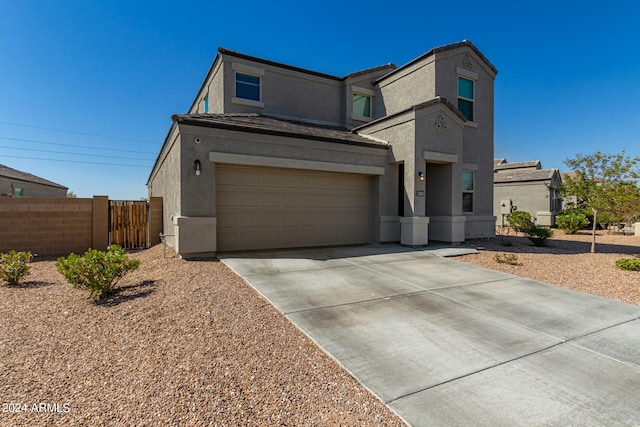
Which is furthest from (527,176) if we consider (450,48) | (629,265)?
(629,265)

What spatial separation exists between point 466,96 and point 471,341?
1253 cm

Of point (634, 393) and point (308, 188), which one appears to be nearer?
point (634, 393)

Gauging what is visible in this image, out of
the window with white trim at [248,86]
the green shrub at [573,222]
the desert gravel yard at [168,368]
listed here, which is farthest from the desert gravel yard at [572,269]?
the window with white trim at [248,86]

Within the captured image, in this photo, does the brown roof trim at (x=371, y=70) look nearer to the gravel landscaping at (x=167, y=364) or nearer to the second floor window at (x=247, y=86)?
the second floor window at (x=247, y=86)

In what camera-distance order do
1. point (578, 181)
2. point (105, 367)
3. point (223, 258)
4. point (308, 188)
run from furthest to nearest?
point (578, 181), point (308, 188), point (223, 258), point (105, 367)

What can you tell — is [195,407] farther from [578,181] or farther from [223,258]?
[578,181]

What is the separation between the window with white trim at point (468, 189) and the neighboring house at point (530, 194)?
1042 cm

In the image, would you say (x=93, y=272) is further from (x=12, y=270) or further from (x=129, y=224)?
(x=129, y=224)

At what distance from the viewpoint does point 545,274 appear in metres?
7.48

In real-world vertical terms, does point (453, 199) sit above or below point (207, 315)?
above

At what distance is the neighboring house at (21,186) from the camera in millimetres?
22094

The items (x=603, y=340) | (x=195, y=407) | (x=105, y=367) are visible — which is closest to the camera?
(x=195, y=407)

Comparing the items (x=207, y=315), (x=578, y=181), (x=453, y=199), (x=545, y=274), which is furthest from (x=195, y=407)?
(x=578, y=181)

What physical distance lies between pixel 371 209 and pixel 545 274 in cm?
583
